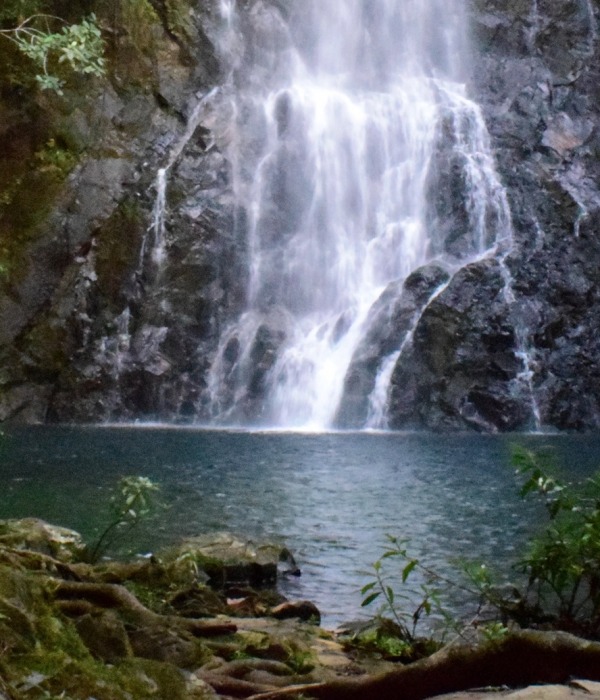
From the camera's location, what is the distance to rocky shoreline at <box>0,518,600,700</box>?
319 centimetres

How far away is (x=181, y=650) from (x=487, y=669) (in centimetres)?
159

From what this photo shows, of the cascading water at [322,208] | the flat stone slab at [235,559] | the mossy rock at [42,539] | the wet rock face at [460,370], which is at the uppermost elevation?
the cascading water at [322,208]

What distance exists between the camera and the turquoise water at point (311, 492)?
35.1 feet

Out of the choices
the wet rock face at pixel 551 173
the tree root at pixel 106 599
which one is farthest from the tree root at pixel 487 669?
the wet rock face at pixel 551 173

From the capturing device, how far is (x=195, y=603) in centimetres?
668

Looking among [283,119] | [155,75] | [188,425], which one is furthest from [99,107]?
[188,425]

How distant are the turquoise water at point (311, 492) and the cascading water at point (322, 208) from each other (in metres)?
7.61

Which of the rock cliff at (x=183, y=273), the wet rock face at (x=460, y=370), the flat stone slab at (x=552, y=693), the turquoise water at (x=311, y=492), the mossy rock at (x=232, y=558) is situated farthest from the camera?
the wet rock face at (x=460, y=370)

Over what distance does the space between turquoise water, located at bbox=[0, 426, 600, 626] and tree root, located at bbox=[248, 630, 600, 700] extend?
11.6 feet

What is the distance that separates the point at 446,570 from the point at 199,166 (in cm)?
2859

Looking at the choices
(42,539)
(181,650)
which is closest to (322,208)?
(42,539)

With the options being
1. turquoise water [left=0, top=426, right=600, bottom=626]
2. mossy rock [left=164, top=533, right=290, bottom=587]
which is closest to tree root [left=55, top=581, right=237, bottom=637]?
turquoise water [left=0, top=426, right=600, bottom=626]

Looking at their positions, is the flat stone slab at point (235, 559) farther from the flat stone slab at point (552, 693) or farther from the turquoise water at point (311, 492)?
the flat stone slab at point (552, 693)

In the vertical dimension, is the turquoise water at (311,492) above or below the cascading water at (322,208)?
below
